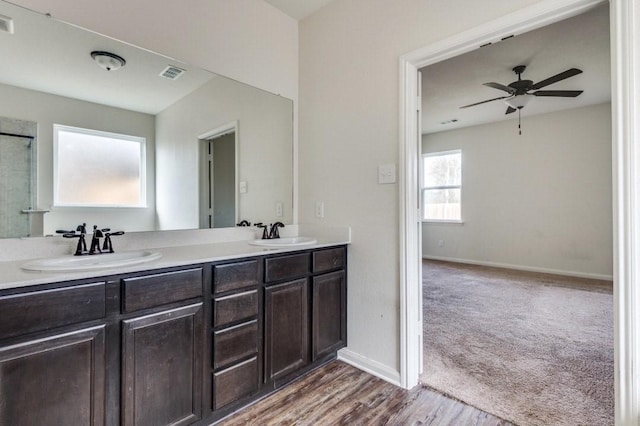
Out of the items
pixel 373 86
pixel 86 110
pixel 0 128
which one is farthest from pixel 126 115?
pixel 373 86

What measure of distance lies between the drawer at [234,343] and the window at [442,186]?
18.2ft

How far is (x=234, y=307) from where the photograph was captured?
1.61 m

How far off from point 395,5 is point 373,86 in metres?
0.51

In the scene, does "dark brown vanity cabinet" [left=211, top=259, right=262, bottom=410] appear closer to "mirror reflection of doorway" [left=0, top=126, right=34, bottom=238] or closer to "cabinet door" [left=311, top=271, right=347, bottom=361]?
"cabinet door" [left=311, top=271, right=347, bottom=361]

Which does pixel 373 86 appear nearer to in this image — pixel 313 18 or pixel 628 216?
pixel 313 18

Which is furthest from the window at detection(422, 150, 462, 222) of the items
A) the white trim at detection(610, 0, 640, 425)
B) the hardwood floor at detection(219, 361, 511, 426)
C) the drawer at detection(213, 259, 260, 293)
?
the drawer at detection(213, 259, 260, 293)

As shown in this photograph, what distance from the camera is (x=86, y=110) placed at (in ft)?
5.42

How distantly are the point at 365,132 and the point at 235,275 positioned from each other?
4.26ft

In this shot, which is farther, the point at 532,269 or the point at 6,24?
the point at 532,269

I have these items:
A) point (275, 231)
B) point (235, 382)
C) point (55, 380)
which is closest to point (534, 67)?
point (275, 231)

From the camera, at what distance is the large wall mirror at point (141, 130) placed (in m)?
1.45

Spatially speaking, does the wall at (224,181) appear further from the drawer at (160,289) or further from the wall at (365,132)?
the drawer at (160,289)

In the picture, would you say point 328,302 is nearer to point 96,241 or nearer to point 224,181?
point 224,181

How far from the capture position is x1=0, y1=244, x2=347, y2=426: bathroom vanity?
3.48 feet
